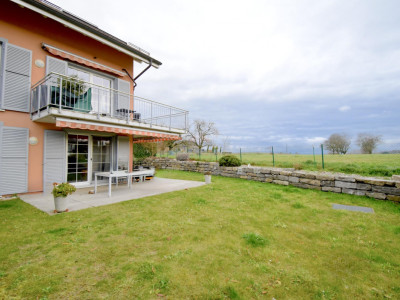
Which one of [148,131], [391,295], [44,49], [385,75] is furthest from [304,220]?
[385,75]

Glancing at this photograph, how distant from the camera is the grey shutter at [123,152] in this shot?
36.9ft

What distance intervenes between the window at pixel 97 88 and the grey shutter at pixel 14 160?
3.39 metres

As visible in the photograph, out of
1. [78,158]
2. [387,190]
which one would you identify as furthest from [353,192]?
[78,158]

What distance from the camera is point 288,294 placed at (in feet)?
8.28

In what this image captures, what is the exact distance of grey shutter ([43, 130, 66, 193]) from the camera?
836 centimetres

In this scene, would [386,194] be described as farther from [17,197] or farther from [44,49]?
[44,49]

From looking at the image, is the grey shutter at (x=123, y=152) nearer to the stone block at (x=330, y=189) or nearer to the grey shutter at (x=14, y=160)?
the grey shutter at (x=14, y=160)

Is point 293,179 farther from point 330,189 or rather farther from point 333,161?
point 333,161

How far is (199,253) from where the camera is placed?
351cm

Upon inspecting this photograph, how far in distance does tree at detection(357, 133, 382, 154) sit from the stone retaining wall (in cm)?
1248

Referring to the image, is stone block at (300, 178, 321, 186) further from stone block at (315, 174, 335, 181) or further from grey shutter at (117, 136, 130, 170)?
grey shutter at (117, 136, 130, 170)

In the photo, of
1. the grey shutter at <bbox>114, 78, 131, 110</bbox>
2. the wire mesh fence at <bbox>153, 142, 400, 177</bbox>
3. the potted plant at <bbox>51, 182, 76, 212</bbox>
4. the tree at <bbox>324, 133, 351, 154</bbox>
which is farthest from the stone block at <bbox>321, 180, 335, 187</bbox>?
the tree at <bbox>324, 133, 351, 154</bbox>

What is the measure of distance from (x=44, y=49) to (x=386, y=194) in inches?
643

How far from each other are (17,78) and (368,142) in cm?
2908
